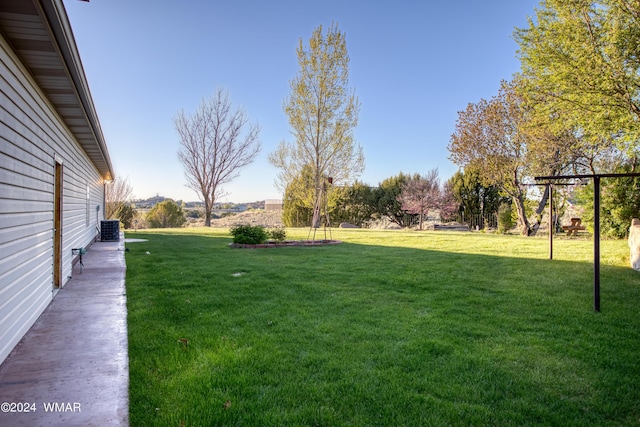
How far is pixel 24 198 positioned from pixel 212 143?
72.8 ft

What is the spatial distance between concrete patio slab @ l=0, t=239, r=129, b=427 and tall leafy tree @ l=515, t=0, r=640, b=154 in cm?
875

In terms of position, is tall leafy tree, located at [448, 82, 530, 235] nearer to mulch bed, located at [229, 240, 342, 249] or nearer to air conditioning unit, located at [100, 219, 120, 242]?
mulch bed, located at [229, 240, 342, 249]

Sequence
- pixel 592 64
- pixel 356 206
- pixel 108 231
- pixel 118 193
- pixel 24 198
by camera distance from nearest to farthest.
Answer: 1. pixel 24 198
2. pixel 592 64
3. pixel 108 231
4. pixel 118 193
5. pixel 356 206

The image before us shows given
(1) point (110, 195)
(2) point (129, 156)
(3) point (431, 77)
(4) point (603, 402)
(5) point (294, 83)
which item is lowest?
(4) point (603, 402)

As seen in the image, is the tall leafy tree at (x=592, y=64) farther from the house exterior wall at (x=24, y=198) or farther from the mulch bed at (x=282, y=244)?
the house exterior wall at (x=24, y=198)

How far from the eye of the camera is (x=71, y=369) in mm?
2646

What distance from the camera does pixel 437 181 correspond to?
2503 cm

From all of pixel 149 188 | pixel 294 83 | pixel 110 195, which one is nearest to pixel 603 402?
pixel 294 83

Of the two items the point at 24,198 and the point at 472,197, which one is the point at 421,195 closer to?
the point at 472,197

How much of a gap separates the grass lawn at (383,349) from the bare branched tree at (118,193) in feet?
68.2

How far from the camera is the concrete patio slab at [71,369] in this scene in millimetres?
2066

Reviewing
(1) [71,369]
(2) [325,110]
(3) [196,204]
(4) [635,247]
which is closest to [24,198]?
(1) [71,369]

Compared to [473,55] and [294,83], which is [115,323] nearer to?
[473,55]

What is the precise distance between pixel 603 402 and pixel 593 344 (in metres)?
1.10
